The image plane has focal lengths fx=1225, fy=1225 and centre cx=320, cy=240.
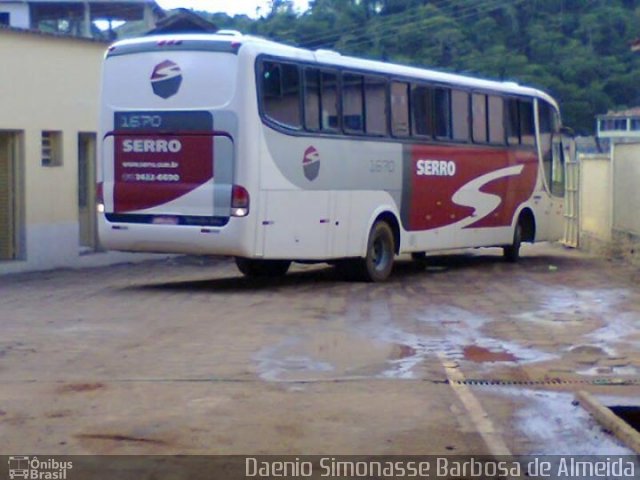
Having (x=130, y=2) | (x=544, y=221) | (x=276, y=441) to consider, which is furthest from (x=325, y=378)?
(x=130, y=2)

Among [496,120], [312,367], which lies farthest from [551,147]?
[312,367]

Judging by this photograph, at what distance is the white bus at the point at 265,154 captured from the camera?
1625cm

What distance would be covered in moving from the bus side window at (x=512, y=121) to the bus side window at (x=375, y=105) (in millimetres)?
4779

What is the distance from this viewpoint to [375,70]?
19078 millimetres

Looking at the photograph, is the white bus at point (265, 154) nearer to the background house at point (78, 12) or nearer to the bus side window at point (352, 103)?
the bus side window at point (352, 103)

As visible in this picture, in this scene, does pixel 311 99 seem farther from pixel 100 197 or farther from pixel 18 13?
pixel 18 13

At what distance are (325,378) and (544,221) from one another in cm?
1585

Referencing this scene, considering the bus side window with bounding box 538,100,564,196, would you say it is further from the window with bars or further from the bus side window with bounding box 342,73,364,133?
the window with bars

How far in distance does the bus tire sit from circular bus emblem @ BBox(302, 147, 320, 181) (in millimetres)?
1779

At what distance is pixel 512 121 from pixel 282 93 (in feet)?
26.4

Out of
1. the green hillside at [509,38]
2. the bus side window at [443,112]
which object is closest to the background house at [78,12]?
the green hillside at [509,38]

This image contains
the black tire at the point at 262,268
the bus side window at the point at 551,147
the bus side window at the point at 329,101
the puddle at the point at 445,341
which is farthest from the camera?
the bus side window at the point at 551,147

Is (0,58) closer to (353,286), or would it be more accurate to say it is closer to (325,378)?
(353,286)

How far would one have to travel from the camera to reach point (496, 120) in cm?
2302
